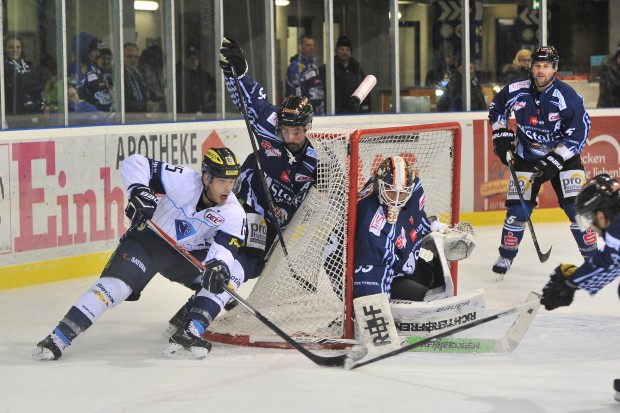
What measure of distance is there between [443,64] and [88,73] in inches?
122

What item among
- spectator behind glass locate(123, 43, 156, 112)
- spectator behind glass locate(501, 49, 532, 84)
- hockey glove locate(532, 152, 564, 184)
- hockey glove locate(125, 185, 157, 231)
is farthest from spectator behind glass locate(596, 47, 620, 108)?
hockey glove locate(125, 185, 157, 231)

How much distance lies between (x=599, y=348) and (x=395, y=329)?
919 millimetres

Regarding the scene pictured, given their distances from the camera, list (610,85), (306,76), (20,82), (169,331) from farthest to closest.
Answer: (610,85)
(306,76)
(20,82)
(169,331)

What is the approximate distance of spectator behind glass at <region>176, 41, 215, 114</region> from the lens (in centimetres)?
762

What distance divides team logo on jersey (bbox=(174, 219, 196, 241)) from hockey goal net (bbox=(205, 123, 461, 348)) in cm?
43

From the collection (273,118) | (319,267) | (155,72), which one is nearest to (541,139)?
(273,118)

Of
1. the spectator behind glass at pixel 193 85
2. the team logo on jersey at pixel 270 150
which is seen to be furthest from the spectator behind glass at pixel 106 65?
the team logo on jersey at pixel 270 150

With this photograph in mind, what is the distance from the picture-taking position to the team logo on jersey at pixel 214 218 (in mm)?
4531

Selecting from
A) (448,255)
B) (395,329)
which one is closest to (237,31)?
(448,255)

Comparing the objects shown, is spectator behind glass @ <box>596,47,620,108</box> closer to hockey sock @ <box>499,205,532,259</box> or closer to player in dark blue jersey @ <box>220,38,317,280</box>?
hockey sock @ <box>499,205,532,259</box>

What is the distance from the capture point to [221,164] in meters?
4.39

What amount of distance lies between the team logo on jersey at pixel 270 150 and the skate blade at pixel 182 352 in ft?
3.38

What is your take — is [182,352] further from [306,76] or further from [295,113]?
[306,76]

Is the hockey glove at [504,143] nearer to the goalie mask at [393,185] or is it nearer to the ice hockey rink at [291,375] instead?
the ice hockey rink at [291,375]
